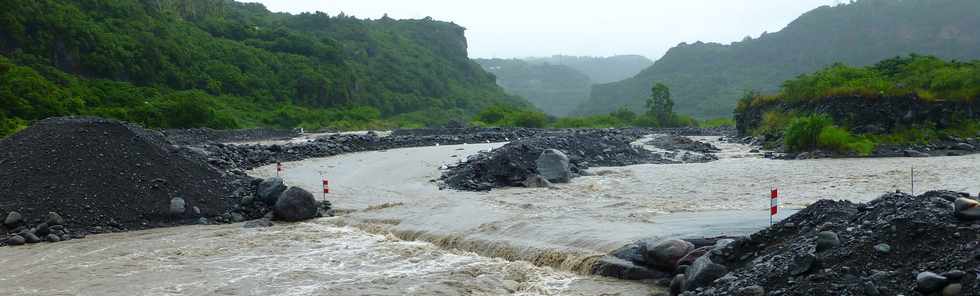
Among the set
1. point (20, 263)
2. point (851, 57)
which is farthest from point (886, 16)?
point (20, 263)

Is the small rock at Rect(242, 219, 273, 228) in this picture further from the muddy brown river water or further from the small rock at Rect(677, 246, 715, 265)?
the small rock at Rect(677, 246, 715, 265)

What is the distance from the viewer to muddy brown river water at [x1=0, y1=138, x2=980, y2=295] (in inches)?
434

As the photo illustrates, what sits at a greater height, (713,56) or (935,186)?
(713,56)

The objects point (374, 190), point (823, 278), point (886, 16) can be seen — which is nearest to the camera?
point (823, 278)

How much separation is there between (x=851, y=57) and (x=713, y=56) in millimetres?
38705

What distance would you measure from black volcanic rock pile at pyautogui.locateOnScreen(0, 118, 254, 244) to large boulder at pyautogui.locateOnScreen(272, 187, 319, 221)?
1.45 metres

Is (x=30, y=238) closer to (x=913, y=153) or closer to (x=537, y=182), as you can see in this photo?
(x=537, y=182)

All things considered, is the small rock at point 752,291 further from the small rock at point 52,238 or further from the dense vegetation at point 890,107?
the dense vegetation at point 890,107

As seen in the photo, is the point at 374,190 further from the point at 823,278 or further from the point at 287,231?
the point at 823,278

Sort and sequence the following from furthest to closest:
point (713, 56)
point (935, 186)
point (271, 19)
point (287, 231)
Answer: point (713, 56) → point (271, 19) → point (935, 186) → point (287, 231)

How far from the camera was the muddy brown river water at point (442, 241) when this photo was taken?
11.0 meters

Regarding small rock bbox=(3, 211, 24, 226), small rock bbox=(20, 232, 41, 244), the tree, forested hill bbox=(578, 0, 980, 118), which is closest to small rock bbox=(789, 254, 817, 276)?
small rock bbox=(20, 232, 41, 244)

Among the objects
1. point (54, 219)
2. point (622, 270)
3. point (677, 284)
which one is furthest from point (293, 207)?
point (677, 284)

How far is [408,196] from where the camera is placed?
72.8 ft
